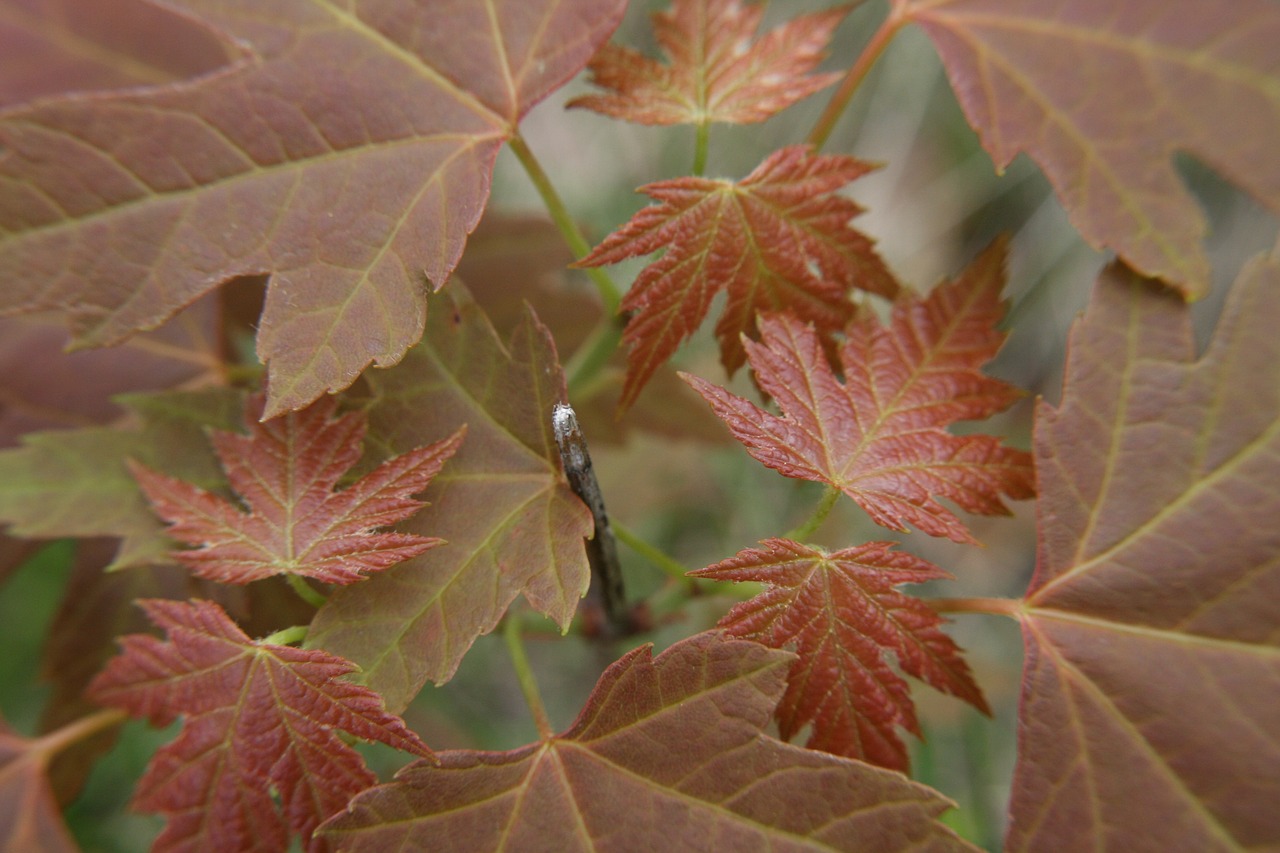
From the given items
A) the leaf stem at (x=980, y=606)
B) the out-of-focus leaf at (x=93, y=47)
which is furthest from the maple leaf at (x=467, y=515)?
the out-of-focus leaf at (x=93, y=47)

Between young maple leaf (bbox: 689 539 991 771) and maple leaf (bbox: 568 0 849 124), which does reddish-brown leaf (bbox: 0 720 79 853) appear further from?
maple leaf (bbox: 568 0 849 124)

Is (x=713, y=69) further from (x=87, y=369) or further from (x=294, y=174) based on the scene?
(x=87, y=369)

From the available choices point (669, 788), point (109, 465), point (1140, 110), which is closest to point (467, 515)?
point (669, 788)

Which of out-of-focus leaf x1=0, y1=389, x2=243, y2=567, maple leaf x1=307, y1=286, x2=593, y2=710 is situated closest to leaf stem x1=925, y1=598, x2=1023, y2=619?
maple leaf x1=307, y1=286, x2=593, y2=710

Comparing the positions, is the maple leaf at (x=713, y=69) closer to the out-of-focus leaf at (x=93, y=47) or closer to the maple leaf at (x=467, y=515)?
the maple leaf at (x=467, y=515)

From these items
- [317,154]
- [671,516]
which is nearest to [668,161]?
[671,516]

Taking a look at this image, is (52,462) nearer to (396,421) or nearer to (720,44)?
(396,421)
